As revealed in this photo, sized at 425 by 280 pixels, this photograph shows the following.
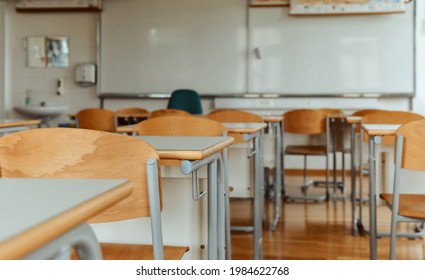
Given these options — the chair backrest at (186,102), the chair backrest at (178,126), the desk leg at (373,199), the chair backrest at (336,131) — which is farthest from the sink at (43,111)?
the desk leg at (373,199)

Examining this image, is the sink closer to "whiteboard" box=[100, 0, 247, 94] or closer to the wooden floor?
"whiteboard" box=[100, 0, 247, 94]

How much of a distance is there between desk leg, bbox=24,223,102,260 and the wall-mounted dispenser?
547 cm

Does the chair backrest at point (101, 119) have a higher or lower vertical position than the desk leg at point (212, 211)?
higher

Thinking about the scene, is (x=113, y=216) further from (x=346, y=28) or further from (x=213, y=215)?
(x=346, y=28)

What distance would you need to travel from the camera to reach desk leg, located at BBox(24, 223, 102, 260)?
476 millimetres

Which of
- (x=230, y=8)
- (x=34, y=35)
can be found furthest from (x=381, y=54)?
(x=34, y=35)

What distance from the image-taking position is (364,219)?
3424mm

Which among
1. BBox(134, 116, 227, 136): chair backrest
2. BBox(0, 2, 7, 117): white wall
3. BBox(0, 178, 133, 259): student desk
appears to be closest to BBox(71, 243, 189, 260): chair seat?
BBox(0, 178, 133, 259): student desk

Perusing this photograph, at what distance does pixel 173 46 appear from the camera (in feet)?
18.9

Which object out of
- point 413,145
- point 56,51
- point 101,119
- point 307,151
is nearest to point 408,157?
point 413,145

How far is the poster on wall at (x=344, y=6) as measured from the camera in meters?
5.26

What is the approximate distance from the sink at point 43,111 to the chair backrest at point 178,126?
3828 millimetres

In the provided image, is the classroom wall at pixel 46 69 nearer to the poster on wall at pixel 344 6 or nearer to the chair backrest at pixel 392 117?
the poster on wall at pixel 344 6

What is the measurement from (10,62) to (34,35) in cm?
45
